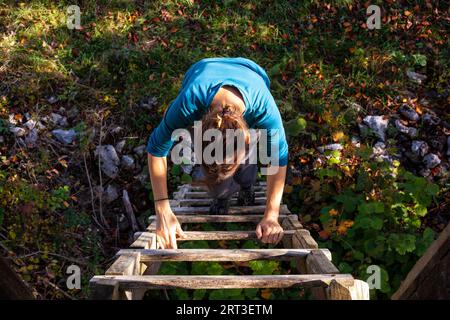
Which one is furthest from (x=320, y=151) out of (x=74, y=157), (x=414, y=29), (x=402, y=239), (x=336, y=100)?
(x=74, y=157)

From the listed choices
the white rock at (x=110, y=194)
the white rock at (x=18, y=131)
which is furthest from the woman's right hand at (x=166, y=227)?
the white rock at (x=18, y=131)

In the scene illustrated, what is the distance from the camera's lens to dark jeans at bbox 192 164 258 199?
3244mm

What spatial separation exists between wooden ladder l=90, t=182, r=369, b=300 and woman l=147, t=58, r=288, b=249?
17 centimetres

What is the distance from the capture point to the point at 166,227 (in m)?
2.81

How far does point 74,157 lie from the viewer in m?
4.70

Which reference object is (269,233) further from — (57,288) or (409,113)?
(409,113)

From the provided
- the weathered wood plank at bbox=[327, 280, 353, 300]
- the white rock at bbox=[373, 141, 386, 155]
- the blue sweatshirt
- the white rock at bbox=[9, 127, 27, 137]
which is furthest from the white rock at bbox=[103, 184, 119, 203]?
the weathered wood plank at bbox=[327, 280, 353, 300]

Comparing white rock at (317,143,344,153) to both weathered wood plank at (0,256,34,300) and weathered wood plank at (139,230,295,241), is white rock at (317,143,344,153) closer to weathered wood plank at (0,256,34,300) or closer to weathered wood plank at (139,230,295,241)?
weathered wood plank at (139,230,295,241)

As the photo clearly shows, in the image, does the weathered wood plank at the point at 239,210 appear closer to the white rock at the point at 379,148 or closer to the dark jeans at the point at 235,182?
the dark jeans at the point at 235,182

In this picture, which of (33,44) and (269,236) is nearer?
(269,236)

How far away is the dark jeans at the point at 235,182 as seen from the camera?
3244 millimetres

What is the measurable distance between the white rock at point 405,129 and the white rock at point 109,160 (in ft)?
10.6

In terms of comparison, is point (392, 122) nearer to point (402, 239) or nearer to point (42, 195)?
point (402, 239)
